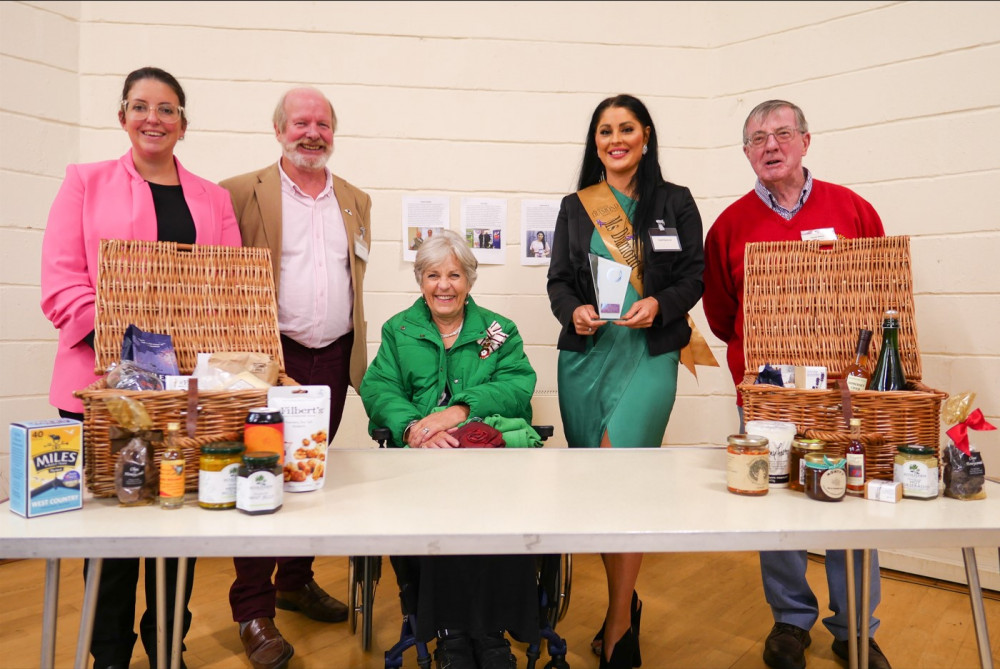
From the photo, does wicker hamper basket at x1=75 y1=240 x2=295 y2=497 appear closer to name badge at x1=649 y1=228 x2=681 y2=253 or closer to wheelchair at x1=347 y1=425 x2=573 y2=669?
wheelchair at x1=347 y1=425 x2=573 y2=669

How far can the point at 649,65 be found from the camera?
133 inches

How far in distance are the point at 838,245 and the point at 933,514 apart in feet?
2.32

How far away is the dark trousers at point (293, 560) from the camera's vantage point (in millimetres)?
2201

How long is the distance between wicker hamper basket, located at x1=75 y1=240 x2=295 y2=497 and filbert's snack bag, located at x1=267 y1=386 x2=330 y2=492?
6cm

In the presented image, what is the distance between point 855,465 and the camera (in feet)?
4.73

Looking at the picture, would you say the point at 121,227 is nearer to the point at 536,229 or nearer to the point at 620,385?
the point at 620,385

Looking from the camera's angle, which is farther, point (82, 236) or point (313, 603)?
point (313, 603)

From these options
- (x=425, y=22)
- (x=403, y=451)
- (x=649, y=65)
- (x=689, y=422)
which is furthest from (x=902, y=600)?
(x=425, y=22)

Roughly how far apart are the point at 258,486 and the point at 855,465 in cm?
115

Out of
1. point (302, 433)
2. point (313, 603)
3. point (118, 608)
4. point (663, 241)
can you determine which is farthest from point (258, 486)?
point (313, 603)

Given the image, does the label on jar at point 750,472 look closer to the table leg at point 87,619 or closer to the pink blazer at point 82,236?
the table leg at point 87,619

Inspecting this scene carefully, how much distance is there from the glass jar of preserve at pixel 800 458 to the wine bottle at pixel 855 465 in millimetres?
53

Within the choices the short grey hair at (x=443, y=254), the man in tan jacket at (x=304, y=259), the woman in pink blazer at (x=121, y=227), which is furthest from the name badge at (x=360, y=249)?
the woman in pink blazer at (x=121, y=227)

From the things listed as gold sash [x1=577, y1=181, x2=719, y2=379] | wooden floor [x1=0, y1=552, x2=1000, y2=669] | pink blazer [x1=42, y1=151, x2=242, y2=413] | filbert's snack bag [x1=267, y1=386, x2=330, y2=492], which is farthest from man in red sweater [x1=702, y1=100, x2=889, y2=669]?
pink blazer [x1=42, y1=151, x2=242, y2=413]
